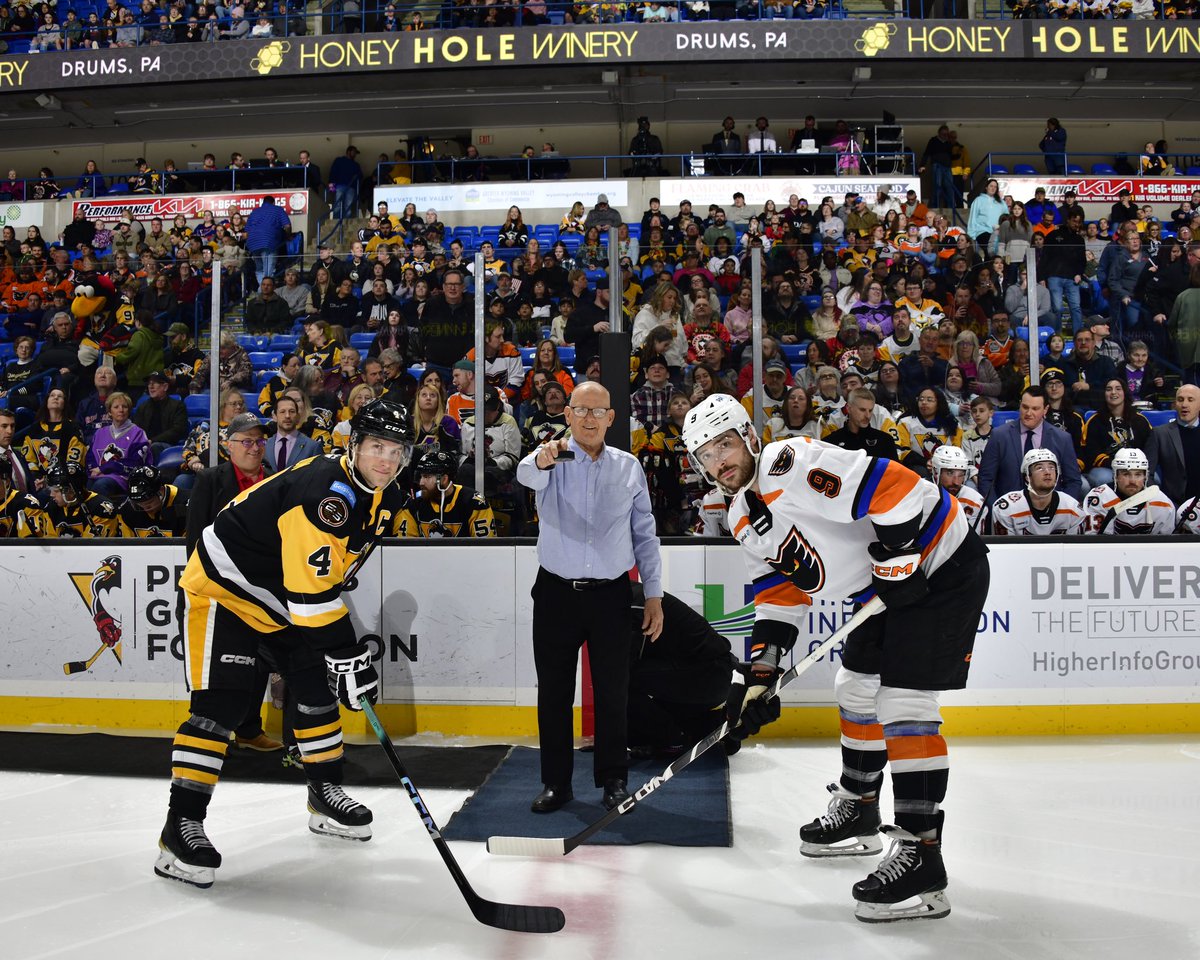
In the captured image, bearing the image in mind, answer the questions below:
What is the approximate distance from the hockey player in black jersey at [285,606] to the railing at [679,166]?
36.6 feet

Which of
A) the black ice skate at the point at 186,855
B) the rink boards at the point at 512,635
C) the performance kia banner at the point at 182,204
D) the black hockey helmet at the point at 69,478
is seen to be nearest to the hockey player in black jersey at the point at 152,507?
the rink boards at the point at 512,635

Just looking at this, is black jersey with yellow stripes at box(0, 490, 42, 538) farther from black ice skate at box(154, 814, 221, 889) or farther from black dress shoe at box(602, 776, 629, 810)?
black dress shoe at box(602, 776, 629, 810)

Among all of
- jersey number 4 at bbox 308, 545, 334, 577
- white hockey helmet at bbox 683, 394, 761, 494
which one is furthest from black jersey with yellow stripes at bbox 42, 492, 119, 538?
white hockey helmet at bbox 683, 394, 761, 494

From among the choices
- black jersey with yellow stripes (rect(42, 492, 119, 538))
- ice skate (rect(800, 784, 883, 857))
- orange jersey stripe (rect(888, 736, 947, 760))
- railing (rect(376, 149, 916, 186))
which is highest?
railing (rect(376, 149, 916, 186))

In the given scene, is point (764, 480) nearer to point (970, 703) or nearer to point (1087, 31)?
point (970, 703)

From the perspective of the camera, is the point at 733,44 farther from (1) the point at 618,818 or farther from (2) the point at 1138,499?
(1) the point at 618,818

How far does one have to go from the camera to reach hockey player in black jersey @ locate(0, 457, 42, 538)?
5.88 meters

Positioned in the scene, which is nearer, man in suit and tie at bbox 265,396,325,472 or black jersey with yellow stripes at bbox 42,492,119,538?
man in suit and tie at bbox 265,396,325,472

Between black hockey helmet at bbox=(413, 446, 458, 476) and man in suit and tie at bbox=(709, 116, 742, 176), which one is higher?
man in suit and tie at bbox=(709, 116, 742, 176)

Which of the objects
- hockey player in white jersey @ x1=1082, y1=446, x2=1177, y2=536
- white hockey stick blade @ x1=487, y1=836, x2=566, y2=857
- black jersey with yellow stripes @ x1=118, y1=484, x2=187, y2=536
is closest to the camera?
white hockey stick blade @ x1=487, y1=836, x2=566, y2=857

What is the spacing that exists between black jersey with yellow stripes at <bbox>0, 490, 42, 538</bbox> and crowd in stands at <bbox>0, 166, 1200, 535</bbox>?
0.09 metres

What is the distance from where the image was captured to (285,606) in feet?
11.1

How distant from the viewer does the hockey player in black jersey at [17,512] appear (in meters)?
5.88

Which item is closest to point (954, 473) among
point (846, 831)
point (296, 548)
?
point (846, 831)
